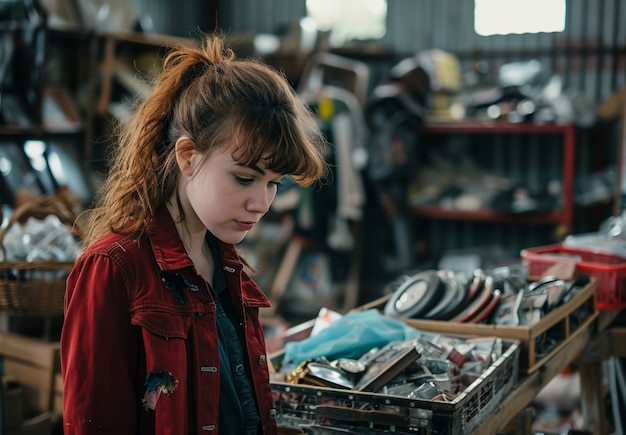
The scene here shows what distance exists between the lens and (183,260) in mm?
1535

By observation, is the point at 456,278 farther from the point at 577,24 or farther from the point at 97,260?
the point at 577,24

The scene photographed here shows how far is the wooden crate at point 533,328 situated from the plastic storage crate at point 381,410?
0.25 m

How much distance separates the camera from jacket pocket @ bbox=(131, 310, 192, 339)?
143cm

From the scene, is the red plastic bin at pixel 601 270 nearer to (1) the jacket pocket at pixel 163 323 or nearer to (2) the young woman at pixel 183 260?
(2) the young woman at pixel 183 260

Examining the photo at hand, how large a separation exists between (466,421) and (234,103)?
86cm

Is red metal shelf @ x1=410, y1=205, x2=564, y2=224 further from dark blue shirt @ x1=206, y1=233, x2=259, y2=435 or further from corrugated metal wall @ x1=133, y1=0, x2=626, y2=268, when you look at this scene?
dark blue shirt @ x1=206, y1=233, x2=259, y2=435

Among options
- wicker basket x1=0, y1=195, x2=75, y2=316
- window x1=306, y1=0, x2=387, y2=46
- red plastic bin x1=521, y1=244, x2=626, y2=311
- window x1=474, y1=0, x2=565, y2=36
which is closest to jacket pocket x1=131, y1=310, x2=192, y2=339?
wicker basket x1=0, y1=195, x2=75, y2=316

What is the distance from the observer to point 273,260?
21.6 feet

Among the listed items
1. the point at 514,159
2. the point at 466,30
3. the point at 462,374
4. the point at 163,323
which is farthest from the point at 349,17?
the point at 163,323

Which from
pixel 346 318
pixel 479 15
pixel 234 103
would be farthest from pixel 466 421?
pixel 479 15

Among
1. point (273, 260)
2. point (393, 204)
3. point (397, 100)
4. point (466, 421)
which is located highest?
point (397, 100)

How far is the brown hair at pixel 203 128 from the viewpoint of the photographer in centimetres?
152

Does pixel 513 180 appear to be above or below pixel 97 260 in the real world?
below

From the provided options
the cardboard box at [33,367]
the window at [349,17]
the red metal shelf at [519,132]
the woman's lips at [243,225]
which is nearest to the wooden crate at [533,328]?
the woman's lips at [243,225]
